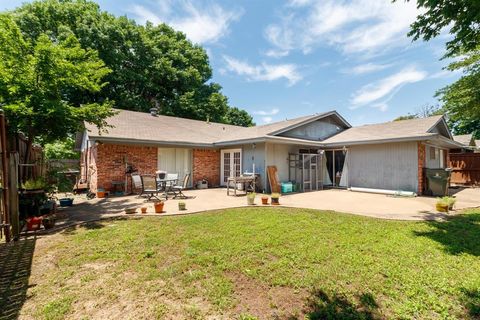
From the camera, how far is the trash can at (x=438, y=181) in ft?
32.8

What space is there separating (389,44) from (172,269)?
41.6 ft

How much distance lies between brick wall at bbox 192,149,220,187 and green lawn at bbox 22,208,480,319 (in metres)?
8.17

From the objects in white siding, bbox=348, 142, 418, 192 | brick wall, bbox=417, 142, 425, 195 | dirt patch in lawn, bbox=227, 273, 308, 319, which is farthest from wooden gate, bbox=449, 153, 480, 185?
dirt patch in lawn, bbox=227, 273, 308, 319

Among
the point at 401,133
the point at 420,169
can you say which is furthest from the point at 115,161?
the point at 420,169

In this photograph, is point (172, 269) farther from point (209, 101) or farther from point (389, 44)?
point (209, 101)

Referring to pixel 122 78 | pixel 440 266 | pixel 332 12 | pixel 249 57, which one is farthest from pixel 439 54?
pixel 122 78

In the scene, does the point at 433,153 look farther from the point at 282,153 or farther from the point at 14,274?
the point at 14,274

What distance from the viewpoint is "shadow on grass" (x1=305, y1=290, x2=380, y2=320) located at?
8.57ft

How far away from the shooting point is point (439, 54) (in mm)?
9203

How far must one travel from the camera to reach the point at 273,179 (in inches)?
461

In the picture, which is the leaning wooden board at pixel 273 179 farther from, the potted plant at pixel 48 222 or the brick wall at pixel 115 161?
the potted plant at pixel 48 222

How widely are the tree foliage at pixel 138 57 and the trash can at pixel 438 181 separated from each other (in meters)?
22.1

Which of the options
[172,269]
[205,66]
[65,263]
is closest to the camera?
[172,269]

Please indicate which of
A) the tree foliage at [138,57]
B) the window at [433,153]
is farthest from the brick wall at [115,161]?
the window at [433,153]
